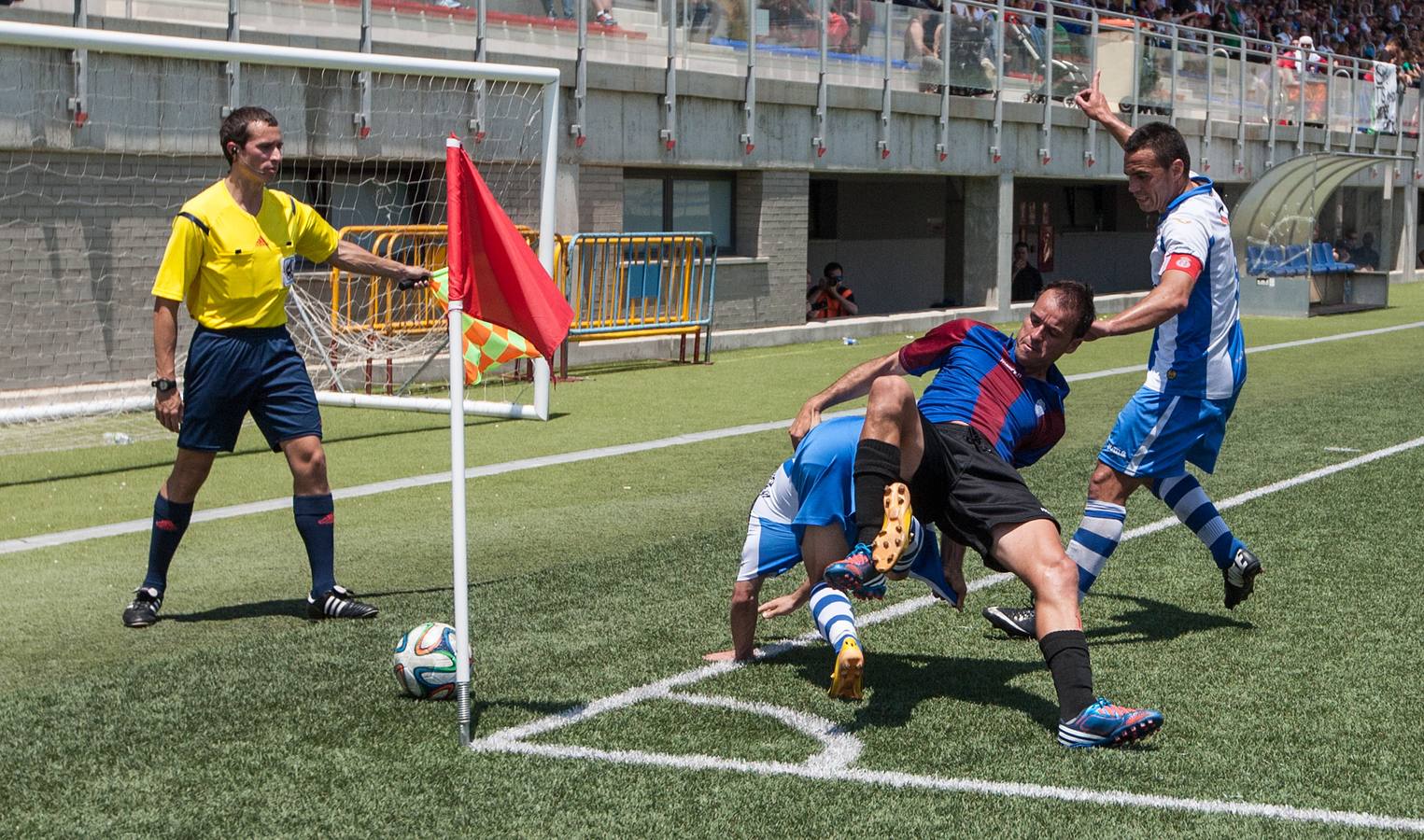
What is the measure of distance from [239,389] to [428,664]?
74.6 inches

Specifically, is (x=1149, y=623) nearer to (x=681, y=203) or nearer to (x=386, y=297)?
(x=386, y=297)

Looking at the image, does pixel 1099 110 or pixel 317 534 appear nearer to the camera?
pixel 317 534

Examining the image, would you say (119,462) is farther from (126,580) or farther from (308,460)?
(308,460)

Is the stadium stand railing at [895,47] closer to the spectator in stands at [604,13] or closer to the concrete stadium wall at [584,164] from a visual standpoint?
the spectator in stands at [604,13]

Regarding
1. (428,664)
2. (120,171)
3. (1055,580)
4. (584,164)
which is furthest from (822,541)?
(584,164)

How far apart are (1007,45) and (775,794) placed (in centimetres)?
2204

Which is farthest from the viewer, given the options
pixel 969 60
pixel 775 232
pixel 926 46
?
pixel 969 60

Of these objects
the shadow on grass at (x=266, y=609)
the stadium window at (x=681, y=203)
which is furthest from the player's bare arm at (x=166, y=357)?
the stadium window at (x=681, y=203)

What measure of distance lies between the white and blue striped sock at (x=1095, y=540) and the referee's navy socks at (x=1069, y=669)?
55.4 inches

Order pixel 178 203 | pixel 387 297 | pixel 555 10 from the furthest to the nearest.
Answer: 1. pixel 555 10
2. pixel 387 297
3. pixel 178 203

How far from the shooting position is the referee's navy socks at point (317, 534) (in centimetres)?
688

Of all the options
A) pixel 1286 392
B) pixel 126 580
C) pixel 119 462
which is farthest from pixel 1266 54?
pixel 126 580

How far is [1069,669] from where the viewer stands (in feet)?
16.7

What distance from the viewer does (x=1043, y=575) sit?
5.26 meters
